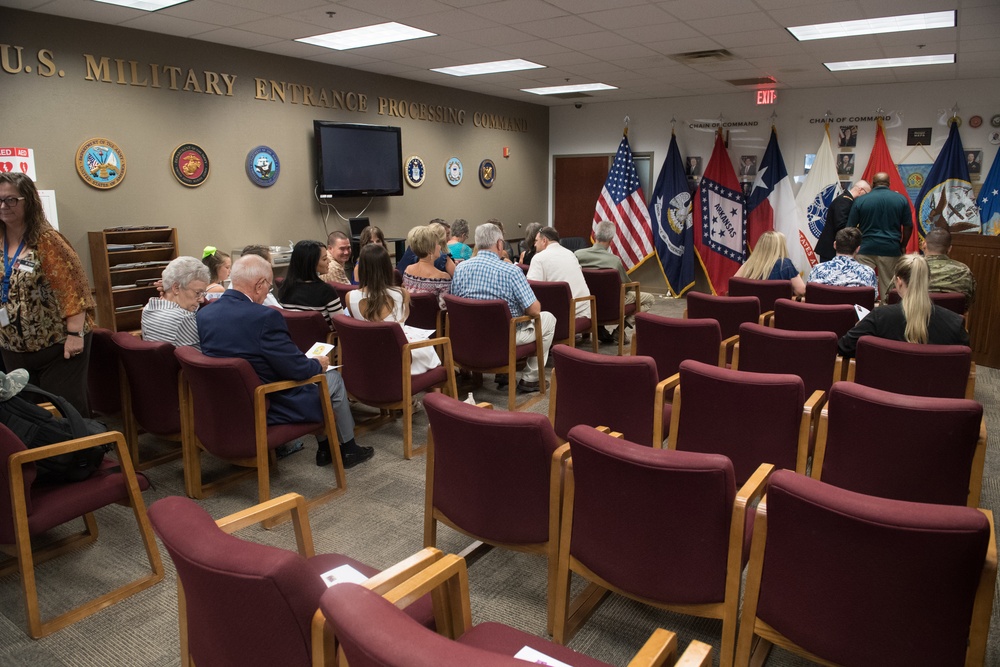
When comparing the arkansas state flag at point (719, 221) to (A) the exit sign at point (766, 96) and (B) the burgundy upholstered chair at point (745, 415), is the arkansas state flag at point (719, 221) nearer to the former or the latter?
(A) the exit sign at point (766, 96)

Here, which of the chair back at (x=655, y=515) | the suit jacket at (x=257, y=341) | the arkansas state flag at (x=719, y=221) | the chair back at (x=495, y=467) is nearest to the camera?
the chair back at (x=655, y=515)

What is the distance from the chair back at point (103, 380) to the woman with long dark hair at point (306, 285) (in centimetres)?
106

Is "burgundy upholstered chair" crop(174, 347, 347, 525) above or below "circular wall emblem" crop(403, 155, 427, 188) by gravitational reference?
below

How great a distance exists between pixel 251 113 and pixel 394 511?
4.97 m

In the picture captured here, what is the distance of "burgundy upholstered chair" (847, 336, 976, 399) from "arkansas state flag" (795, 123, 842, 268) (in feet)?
20.5

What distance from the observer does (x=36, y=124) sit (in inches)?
201

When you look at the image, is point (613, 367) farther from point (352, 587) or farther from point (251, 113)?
point (251, 113)

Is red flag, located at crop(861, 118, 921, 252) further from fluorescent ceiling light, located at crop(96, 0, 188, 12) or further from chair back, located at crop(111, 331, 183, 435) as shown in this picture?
chair back, located at crop(111, 331, 183, 435)

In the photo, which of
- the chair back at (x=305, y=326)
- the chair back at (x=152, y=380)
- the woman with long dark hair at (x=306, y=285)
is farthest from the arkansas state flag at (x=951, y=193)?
the chair back at (x=152, y=380)

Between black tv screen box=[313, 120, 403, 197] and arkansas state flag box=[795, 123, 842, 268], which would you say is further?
arkansas state flag box=[795, 123, 842, 268]

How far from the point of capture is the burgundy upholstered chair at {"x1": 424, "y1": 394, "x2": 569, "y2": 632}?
6.61 ft

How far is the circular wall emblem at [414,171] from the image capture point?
8.38 metres

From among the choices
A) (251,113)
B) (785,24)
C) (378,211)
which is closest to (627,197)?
(378,211)

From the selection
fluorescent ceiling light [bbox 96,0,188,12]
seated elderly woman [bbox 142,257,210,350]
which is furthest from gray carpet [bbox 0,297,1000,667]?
fluorescent ceiling light [bbox 96,0,188,12]
